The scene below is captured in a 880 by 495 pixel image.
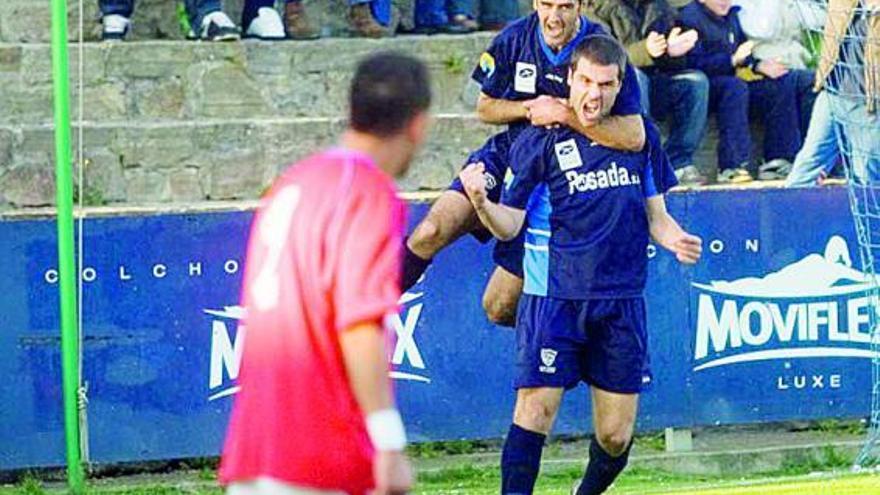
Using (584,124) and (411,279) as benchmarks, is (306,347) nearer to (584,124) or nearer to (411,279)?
(584,124)

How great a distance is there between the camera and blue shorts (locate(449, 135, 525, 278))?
10.9 metres

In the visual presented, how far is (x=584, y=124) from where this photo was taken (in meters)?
10.3

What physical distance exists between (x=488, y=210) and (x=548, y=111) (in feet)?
2.36

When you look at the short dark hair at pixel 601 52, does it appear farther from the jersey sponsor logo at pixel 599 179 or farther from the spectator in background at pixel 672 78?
the spectator in background at pixel 672 78

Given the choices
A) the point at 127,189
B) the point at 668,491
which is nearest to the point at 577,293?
the point at 668,491

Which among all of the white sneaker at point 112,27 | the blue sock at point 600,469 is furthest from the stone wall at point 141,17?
the blue sock at point 600,469

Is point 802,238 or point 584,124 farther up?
point 584,124

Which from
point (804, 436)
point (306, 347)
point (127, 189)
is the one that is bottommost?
point (804, 436)

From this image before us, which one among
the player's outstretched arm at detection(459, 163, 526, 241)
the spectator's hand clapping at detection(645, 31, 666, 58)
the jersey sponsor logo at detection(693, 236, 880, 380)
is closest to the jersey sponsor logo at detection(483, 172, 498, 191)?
→ the player's outstretched arm at detection(459, 163, 526, 241)

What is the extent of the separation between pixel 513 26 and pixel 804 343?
395cm

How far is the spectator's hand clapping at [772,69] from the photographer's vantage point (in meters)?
16.1

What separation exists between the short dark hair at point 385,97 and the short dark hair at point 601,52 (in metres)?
3.96

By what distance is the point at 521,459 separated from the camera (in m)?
10.3

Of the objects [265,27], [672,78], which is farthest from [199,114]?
[672,78]
